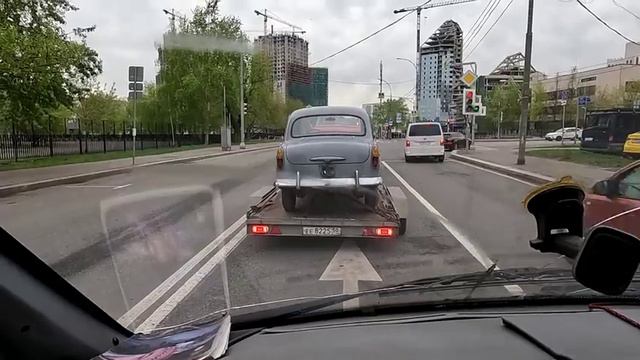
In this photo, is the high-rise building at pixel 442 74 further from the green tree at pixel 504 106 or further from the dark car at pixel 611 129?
the green tree at pixel 504 106

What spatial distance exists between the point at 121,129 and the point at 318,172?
1418 inches

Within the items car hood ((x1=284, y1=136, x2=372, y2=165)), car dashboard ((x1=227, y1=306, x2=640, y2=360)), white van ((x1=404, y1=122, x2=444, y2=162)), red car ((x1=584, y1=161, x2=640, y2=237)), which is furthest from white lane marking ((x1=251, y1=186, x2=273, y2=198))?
white van ((x1=404, y1=122, x2=444, y2=162))

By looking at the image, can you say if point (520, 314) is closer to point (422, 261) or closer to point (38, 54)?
point (422, 261)

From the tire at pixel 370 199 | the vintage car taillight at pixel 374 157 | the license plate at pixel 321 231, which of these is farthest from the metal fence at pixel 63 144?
the license plate at pixel 321 231

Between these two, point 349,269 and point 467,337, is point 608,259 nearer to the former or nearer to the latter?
point 467,337

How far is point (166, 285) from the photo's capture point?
578 cm

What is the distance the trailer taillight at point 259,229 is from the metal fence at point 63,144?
74.1ft

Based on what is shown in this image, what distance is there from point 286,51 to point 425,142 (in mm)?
9815

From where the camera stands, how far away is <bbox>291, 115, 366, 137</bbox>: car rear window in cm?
974

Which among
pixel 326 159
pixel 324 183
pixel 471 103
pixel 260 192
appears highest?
pixel 471 103

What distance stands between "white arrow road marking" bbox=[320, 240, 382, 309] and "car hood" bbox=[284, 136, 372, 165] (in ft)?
4.58

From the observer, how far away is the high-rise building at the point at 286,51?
21.3 metres

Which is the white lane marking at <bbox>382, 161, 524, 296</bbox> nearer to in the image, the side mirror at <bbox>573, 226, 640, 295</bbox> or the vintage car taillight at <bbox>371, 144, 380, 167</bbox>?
the side mirror at <bbox>573, 226, 640, 295</bbox>

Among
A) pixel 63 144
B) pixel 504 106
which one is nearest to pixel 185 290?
pixel 63 144
